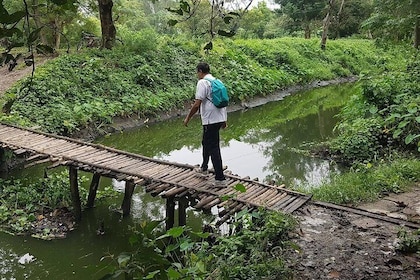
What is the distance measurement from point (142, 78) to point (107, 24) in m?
2.44

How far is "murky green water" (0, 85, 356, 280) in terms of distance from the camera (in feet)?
22.2

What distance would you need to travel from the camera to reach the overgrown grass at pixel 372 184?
7086mm

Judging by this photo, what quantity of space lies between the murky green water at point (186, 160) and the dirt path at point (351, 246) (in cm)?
227

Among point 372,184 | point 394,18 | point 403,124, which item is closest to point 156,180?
point 372,184

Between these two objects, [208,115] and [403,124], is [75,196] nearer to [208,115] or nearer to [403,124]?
[208,115]

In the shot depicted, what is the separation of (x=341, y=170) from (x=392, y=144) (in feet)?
4.05

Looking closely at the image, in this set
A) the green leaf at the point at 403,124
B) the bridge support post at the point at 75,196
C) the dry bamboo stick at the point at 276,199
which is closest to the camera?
the dry bamboo stick at the point at 276,199

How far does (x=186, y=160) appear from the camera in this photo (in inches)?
468

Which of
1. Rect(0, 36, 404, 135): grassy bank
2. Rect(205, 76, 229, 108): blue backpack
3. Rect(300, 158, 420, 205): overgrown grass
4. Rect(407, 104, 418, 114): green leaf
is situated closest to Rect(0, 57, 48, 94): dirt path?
Rect(0, 36, 404, 135): grassy bank

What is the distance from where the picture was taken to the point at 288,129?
50.5 ft

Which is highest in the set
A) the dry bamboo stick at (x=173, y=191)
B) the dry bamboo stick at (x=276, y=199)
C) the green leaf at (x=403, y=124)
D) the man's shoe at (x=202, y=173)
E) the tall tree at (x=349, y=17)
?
the tall tree at (x=349, y=17)

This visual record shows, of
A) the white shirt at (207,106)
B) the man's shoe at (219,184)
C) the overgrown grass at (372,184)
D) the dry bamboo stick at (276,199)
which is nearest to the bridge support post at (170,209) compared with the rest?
the man's shoe at (219,184)

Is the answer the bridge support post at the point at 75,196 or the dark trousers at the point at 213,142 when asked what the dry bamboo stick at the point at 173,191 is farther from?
the bridge support post at the point at 75,196

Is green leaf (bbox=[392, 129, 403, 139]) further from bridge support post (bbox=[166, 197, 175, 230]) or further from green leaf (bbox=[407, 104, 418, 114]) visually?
bridge support post (bbox=[166, 197, 175, 230])
